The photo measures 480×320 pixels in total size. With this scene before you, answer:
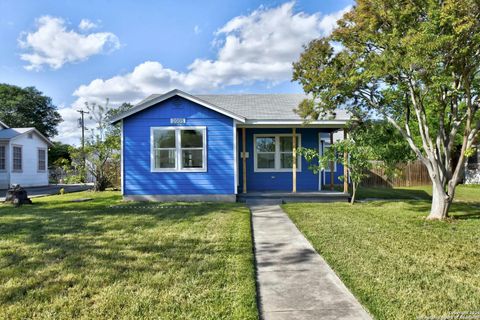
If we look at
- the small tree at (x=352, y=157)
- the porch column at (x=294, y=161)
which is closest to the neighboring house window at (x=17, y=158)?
the porch column at (x=294, y=161)

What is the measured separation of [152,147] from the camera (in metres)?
12.3

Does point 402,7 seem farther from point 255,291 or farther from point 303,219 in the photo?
point 255,291

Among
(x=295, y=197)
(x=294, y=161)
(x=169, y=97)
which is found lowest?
(x=295, y=197)

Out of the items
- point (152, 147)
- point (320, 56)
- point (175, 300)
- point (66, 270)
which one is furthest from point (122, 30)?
point (175, 300)

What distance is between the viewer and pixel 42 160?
2527cm

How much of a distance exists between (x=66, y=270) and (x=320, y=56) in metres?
8.19

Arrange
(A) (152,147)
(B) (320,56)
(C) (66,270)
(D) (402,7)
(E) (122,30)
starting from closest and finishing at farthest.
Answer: (C) (66,270)
(D) (402,7)
(B) (320,56)
(A) (152,147)
(E) (122,30)

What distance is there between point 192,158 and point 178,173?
71 cm

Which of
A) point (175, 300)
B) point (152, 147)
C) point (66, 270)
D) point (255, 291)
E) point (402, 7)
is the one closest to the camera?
point (175, 300)

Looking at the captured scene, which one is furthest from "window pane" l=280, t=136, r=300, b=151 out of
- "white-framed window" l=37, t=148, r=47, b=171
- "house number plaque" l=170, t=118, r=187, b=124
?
"white-framed window" l=37, t=148, r=47, b=171

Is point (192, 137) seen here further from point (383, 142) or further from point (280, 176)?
point (383, 142)

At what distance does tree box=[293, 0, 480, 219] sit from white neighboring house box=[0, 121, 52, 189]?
62.4 feet

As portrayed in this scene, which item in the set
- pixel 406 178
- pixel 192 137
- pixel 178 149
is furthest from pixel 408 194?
pixel 178 149

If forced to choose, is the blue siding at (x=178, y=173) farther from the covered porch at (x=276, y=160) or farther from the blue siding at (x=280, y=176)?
the blue siding at (x=280, y=176)
